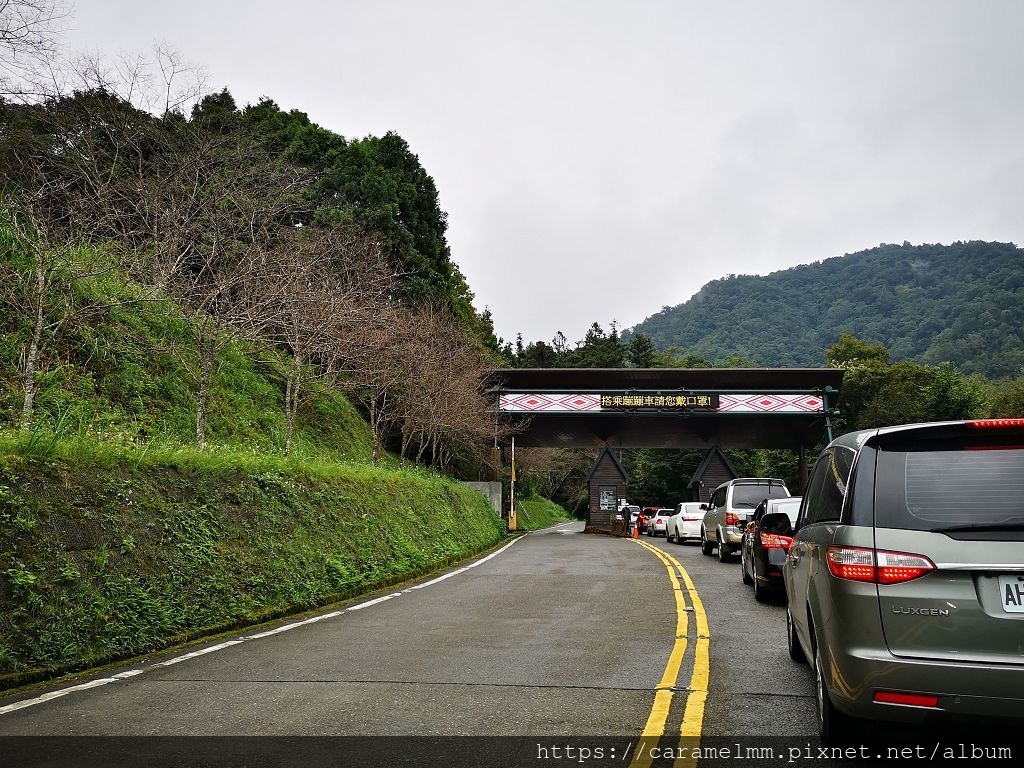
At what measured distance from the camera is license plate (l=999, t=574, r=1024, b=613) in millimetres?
3600

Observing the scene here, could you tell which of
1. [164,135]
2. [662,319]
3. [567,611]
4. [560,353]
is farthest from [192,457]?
[662,319]

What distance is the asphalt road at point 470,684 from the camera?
475 cm

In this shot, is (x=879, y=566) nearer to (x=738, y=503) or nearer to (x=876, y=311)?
(x=738, y=503)

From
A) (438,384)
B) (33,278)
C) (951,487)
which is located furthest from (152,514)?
(438,384)

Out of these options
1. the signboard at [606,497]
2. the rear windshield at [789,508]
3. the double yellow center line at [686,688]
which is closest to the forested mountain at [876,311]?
the signboard at [606,497]

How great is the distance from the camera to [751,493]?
18.0m

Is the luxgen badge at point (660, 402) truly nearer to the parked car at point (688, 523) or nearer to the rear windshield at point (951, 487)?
the parked car at point (688, 523)

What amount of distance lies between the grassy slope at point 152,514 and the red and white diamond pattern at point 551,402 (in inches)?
767

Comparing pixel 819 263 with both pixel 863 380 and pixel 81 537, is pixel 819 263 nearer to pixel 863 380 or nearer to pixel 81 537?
pixel 863 380

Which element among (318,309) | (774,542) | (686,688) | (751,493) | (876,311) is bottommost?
(751,493)

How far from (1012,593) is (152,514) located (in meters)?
8.01

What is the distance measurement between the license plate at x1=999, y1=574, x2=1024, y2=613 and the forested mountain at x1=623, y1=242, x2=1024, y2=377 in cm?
9554

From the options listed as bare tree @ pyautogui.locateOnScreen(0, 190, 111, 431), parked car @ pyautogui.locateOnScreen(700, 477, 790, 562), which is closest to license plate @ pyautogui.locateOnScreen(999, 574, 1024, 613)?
bare tree @ pyautogui.locateOnScreen(0, 190, 111, 431)

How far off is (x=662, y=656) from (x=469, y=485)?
30.3 metres
